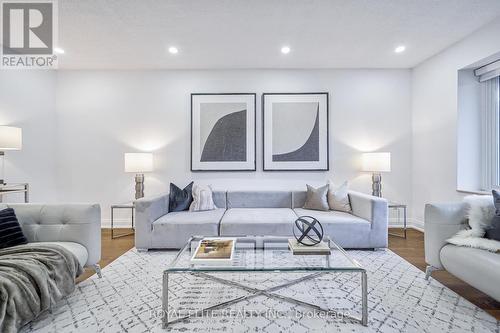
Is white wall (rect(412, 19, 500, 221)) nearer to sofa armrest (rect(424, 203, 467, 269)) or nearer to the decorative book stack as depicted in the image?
sofa armrest (rect(424, 203, 467, 269))

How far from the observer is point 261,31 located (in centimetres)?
292

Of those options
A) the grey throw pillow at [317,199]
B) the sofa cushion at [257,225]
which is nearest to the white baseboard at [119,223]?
the sofa cushion at [257,225]

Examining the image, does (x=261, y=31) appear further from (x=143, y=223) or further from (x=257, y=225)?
(x=143, y=223)

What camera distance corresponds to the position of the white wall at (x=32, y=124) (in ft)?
10.8

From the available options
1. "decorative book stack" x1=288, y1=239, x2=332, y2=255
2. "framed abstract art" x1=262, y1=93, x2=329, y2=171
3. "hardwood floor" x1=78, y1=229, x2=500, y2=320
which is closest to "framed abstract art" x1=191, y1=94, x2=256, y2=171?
"framed abstract art" x1=262, y1=93, x2=329, y2=171

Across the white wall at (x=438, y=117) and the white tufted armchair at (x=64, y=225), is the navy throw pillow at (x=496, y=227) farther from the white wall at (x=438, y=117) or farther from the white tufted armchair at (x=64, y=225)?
the white tufted armchair at (x=64, y=225)

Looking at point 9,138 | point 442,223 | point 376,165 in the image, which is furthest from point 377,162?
point 9,138

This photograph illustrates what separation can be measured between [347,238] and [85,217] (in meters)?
2.66

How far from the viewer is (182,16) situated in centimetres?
263

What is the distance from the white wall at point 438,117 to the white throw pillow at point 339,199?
4.25ft

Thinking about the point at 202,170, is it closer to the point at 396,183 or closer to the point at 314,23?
the point at 314,23

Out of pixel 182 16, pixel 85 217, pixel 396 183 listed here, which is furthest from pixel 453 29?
pixel 85 217

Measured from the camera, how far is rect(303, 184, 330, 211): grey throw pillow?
3434 millimetres

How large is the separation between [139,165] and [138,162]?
0.04 metres
